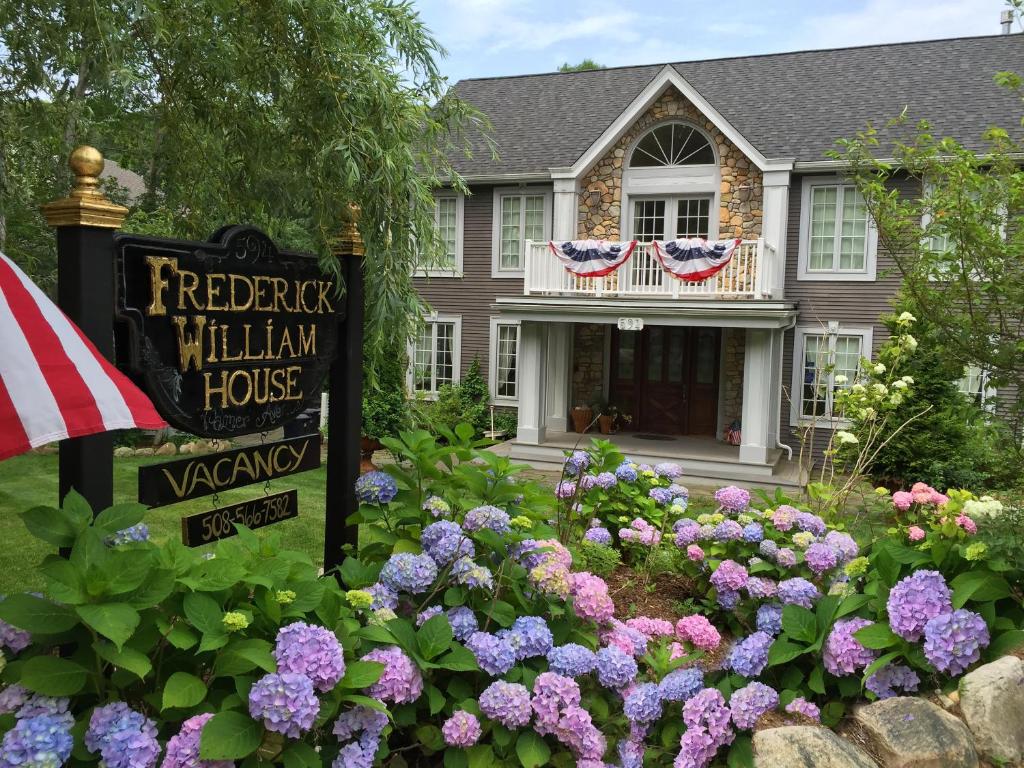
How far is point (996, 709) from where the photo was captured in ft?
9.70

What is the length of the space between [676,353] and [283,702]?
13601 mm

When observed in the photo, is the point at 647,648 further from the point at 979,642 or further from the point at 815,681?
the point at 979,642

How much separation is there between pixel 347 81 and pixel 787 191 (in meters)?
11.0

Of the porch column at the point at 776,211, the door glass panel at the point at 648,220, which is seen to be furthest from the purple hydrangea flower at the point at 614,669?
the door glass panel at the point at 648,220

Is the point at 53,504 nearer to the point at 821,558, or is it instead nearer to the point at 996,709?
the point at 821,558

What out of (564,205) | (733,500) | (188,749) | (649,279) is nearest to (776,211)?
(649,279)

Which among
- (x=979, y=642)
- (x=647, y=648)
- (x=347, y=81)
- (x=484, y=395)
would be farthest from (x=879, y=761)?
(x=484, y=395)

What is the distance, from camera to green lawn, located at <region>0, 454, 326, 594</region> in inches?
268

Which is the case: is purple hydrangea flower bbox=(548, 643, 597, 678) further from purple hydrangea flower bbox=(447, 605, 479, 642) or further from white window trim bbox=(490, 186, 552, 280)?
white window trim bbox=(490, 186, 552, 280)

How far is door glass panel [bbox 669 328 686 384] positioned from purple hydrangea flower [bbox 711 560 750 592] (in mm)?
11488

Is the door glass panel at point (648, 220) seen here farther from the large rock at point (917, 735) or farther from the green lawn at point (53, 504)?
the large rock at point (917, 735)

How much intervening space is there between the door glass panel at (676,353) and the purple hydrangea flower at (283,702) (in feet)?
44.4

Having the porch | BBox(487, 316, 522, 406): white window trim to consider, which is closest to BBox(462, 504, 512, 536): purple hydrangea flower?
the porch

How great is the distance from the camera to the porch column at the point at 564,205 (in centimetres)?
1455
